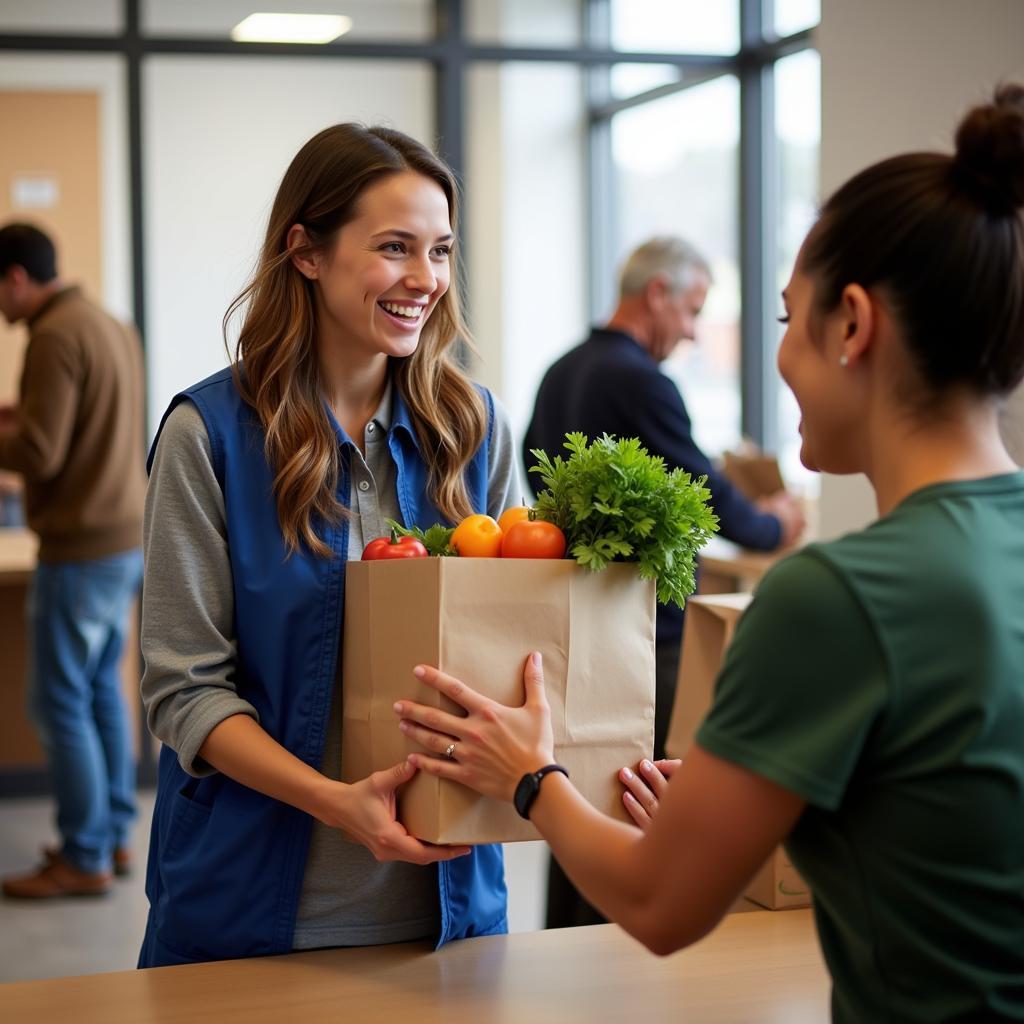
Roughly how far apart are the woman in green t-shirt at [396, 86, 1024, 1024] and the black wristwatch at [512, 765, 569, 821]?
0.49 ft

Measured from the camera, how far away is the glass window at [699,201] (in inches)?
211

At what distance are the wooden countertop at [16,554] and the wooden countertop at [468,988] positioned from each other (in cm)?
281

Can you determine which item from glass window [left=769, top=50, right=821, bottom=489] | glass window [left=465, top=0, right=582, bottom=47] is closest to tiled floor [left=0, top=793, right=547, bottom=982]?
glass window [left=769, top=50, right=821, bottom=489]

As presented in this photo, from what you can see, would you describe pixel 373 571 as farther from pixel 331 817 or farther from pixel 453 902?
pixel 453 902

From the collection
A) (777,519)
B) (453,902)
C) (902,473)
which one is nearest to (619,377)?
(777,519)

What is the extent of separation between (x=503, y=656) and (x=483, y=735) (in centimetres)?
8

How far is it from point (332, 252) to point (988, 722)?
2.94ft

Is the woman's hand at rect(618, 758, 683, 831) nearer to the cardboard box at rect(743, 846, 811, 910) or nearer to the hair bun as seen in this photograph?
the cardboard box at rect(743, 846, 811, 910)

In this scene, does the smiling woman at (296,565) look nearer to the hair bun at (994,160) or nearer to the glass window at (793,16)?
the hair bun at (994,160)

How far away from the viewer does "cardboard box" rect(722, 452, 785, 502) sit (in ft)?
12.9

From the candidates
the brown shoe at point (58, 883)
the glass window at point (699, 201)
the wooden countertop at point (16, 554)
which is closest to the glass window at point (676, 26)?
the glass window at point (699, 201)

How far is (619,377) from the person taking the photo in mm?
3131

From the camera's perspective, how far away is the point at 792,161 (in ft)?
16.3

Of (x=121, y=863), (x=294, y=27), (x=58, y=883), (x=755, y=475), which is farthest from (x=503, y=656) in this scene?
(x=294, y=27)
